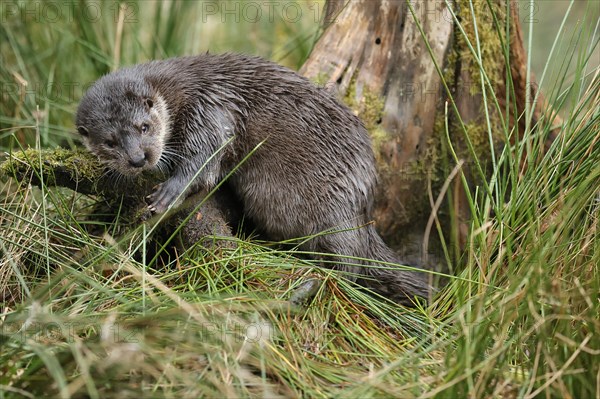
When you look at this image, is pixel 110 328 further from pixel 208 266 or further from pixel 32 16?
pixel 32 16

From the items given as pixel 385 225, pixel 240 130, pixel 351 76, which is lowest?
pixel 385 225

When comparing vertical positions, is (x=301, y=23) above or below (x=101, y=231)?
above

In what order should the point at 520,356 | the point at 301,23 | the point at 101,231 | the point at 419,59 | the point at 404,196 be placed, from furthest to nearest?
the point at 301,23
the point at 404,196
the point at 419,59
the point at 101,231
the point at 520,356

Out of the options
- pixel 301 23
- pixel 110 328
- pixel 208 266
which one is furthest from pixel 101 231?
pixel 301 23

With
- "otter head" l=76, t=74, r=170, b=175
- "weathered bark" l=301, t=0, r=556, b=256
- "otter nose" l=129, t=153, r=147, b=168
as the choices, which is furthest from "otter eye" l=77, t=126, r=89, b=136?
"weathered bark" l=301, t=0, r=556, b=256

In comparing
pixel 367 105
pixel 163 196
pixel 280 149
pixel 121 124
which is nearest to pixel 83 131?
pixel 121 124

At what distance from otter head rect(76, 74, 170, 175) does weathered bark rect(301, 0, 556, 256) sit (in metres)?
1.24

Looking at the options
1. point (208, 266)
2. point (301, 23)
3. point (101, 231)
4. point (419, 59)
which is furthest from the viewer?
point (301, 23)

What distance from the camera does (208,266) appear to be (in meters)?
3.32

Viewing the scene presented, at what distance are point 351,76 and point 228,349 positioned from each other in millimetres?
2433

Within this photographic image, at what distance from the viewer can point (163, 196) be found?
3.55 meters

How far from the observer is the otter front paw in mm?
3472

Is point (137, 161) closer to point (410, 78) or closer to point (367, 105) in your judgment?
point (367, 105)

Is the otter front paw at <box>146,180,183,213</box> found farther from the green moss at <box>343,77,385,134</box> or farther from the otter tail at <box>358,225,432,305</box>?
the green moss at <box>343,77,385,134</box>
